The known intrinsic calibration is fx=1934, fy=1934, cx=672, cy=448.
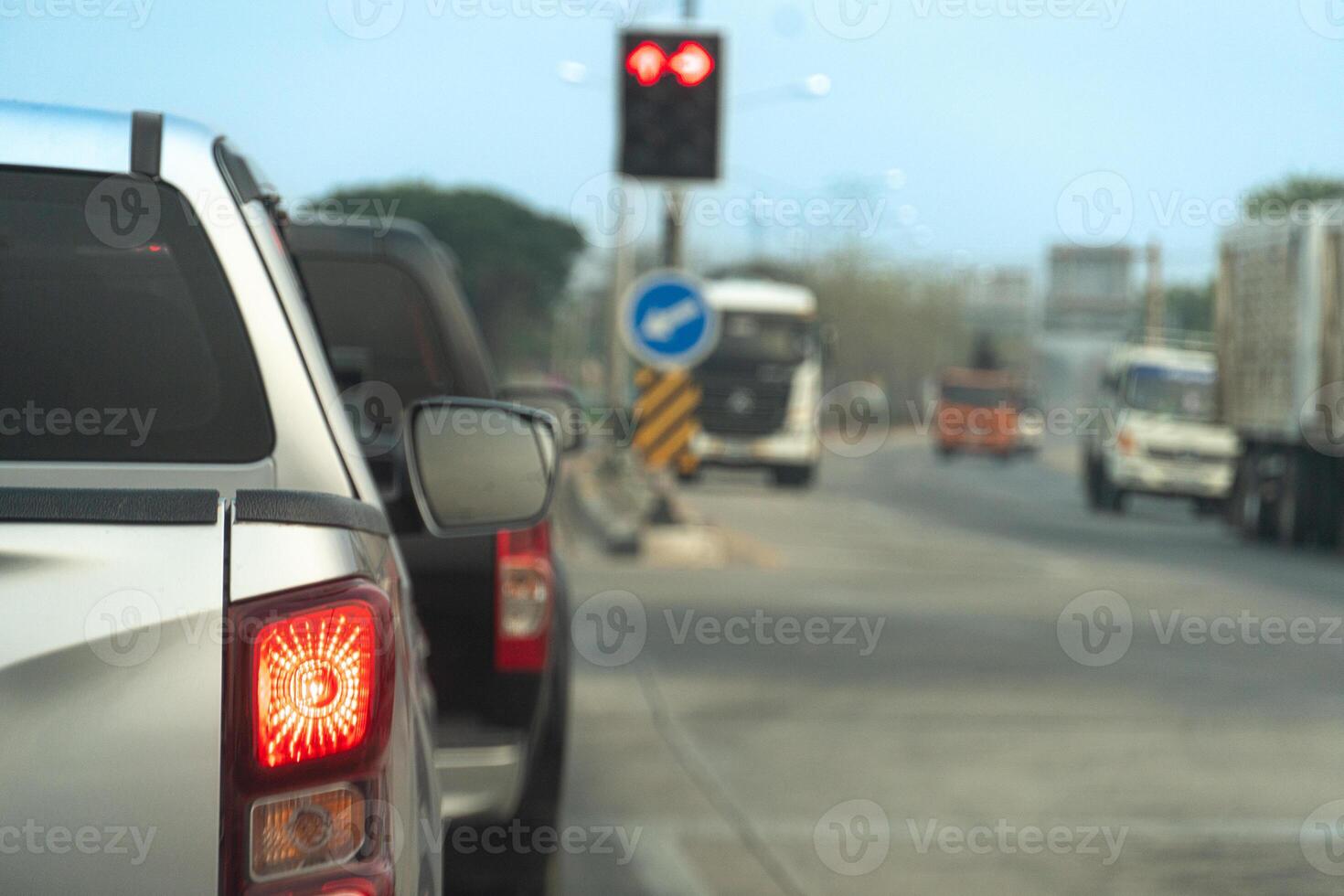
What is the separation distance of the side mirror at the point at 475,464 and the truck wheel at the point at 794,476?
28.3 meters

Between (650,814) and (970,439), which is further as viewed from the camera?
(970,439)

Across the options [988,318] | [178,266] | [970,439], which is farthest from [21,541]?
[988,318]

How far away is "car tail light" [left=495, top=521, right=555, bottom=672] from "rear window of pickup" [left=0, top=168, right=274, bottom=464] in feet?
7.94

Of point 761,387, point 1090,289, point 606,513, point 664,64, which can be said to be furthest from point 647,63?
point 1090,289

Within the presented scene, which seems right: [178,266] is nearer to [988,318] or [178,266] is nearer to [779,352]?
[779,352]

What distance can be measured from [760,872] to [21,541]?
4138mm

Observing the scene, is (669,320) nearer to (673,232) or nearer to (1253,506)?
(673,232)

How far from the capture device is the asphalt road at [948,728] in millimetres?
5949

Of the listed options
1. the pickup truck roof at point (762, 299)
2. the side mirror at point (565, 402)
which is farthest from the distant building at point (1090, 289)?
the side mirror at point (565, 402)

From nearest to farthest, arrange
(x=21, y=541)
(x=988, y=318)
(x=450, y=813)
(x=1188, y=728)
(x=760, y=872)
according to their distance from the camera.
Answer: (x=21, y=541) < (x=450, y=813) < (x=760, y=872) < (x=1188, y=728) < (x=988, y=318)

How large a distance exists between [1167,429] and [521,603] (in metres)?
25.1

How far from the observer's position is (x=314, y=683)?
1979 mm

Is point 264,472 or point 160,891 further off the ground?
point 264,472

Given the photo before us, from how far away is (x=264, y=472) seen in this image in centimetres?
237
